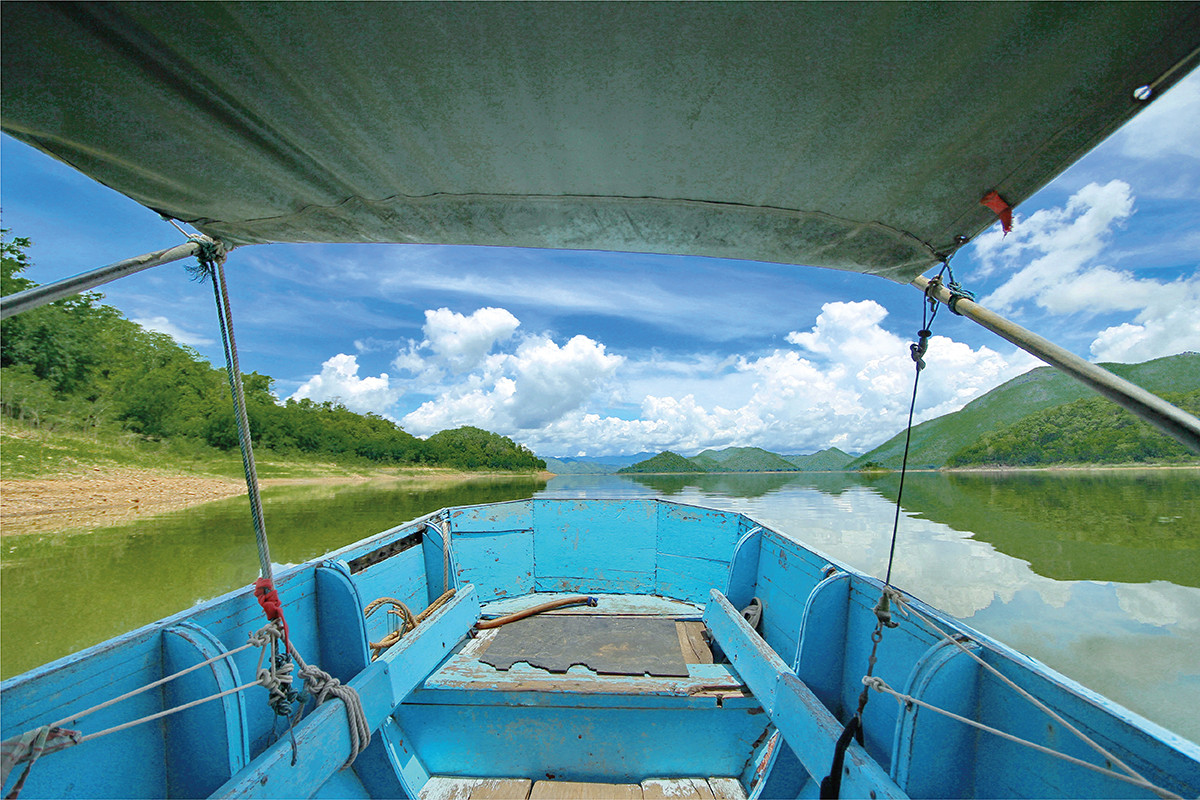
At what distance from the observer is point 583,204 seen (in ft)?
5.48

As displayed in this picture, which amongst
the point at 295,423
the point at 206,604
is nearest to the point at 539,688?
the point at 206,604

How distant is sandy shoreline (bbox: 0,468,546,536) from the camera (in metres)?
17.4

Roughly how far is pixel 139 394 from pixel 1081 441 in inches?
4939

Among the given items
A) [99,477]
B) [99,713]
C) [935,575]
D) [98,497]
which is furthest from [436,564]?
Result: [99,477]

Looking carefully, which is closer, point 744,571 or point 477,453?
point 744,571

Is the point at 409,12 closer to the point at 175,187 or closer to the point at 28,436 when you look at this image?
the point at 175,187

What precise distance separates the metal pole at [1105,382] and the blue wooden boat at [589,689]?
85 centimetres

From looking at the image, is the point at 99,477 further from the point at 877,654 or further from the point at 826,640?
the point at 877,654

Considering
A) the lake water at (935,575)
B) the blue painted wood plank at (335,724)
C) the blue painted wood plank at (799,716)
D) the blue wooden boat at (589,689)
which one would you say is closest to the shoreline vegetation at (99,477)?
the lake water at (935,575)

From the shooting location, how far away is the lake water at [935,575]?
414 inches

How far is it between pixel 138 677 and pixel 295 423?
57.2 metres

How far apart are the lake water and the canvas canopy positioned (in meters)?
2.38

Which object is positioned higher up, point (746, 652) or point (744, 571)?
point (744, 571)

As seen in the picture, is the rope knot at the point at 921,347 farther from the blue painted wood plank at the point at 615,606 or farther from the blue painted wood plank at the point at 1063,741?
the blue painted wood plank at the point at 615,606
